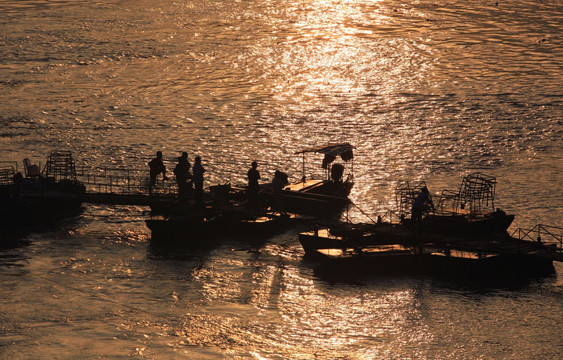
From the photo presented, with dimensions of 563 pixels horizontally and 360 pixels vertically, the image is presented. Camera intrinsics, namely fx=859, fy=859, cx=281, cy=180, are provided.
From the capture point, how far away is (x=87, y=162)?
4188cm

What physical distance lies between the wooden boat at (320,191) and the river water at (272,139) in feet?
3.57

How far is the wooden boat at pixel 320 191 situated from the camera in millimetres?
33594

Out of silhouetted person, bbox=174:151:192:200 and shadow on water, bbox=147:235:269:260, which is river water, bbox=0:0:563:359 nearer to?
shadow on water, bbox=147:235:269:260

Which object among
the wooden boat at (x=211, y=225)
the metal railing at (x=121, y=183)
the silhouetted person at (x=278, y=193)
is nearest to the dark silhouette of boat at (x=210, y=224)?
the wooden boat at (x=211, y=225)

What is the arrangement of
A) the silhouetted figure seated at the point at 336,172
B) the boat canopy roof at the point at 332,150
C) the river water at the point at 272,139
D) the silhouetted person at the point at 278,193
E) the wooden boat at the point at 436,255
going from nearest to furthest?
the river water at the point at 272,139 < the wooden boat at the point at 436,255 < the silhouetted person at the point at 278,193 < the boat canopy roof at the point at 332,150 < the silhouetted figure seated at the point at 336,172

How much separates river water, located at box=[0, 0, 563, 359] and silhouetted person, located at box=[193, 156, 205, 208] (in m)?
2.31

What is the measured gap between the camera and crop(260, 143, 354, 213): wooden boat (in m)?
33.6

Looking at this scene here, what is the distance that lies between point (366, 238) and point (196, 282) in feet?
19.8

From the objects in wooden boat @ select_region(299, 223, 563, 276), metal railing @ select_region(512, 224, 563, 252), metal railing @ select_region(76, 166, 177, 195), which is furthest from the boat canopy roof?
metal railing @ select_region(512, 224, 563, 252)

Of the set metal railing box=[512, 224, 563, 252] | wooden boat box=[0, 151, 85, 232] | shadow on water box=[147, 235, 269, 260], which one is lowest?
shadow on water box=[147, 235, 269, 260]

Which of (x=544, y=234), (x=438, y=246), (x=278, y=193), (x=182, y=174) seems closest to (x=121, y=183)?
(x=182, y=174)

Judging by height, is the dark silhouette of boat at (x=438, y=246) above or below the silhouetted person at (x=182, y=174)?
below

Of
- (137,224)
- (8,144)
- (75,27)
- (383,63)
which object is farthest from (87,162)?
(75,27)

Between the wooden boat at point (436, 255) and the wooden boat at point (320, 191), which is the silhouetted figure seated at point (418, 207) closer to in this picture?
the wooden boat at point (436, 255)
